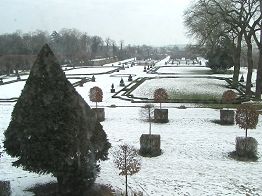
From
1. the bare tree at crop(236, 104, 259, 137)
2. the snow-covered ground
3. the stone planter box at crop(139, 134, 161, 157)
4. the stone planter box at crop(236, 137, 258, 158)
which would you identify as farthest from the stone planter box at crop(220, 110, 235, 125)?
the stone planter box at crop(139, 134, 161, 157)

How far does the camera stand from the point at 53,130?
28.8ft

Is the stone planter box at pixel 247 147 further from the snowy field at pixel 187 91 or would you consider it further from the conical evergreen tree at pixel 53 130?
the snowy field at pixel 187 91

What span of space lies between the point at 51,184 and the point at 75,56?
2682 inches

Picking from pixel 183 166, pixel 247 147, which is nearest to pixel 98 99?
pixel 183 166

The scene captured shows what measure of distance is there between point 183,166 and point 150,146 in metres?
1.61

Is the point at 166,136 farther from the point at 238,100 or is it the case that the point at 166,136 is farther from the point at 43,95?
the point at 238,100

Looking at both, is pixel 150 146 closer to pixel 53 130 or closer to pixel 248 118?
pixel 248 118

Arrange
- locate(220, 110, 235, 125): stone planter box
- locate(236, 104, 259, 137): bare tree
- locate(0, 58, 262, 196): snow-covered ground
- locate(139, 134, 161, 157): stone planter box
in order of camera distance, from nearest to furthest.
Answer: locate(0, 58, 262, 196): snow-covered ground
locate(139, 134, 161, 157): stone planter box
locate(236, 104, 259, 137): bare tree
locate(220, 110, 235, 125): stone planter box

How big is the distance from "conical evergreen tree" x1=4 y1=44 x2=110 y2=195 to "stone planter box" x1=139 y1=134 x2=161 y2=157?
4.60m

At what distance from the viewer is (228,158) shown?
13.5 m

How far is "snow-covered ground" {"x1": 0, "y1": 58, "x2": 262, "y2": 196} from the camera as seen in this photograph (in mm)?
10748

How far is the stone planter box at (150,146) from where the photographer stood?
1371cm

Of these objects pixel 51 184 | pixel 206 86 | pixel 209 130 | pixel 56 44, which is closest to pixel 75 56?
→ pixel 56 44

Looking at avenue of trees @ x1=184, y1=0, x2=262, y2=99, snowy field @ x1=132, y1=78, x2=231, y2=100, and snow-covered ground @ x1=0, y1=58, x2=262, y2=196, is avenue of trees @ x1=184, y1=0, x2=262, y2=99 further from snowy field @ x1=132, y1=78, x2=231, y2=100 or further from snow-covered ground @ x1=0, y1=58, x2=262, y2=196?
snow-covered ground @ x1=0, y1=58, x2=262, y2=196
